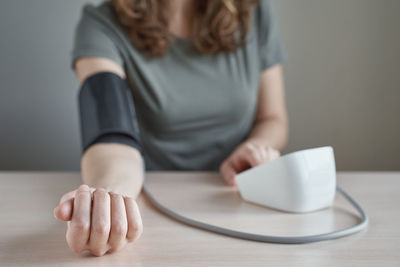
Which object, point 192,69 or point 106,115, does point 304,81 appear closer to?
point 192,69

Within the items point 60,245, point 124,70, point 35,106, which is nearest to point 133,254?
point 60,245

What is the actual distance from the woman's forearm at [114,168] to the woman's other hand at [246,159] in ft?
0.49

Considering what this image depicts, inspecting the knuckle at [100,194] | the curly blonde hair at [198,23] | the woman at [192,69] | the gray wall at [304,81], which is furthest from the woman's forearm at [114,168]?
the gray wall at [304,81]

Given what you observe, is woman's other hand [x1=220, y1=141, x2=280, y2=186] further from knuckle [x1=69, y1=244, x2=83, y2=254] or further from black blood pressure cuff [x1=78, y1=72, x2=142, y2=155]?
knuckle [x1=69, y1=244, x2=83, y2=254]

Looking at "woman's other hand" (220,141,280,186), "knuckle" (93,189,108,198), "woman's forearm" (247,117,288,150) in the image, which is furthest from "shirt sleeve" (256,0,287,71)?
"knuckle" (93,189,108,198)

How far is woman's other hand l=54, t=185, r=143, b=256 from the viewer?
39 centimetres

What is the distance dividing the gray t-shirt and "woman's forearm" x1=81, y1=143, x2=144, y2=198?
30cm

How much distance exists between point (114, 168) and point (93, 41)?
1.30 feet

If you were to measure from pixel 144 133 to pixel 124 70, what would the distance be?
18 centimetres

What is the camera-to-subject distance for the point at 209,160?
1089mm

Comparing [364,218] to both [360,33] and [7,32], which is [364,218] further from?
[7,32]

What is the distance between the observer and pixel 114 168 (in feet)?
2.01

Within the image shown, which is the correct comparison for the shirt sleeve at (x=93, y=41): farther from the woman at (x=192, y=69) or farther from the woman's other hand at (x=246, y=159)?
the woman's other hand at (x=246, y=159)

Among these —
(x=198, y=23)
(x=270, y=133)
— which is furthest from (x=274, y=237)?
(x=198, y=23)
